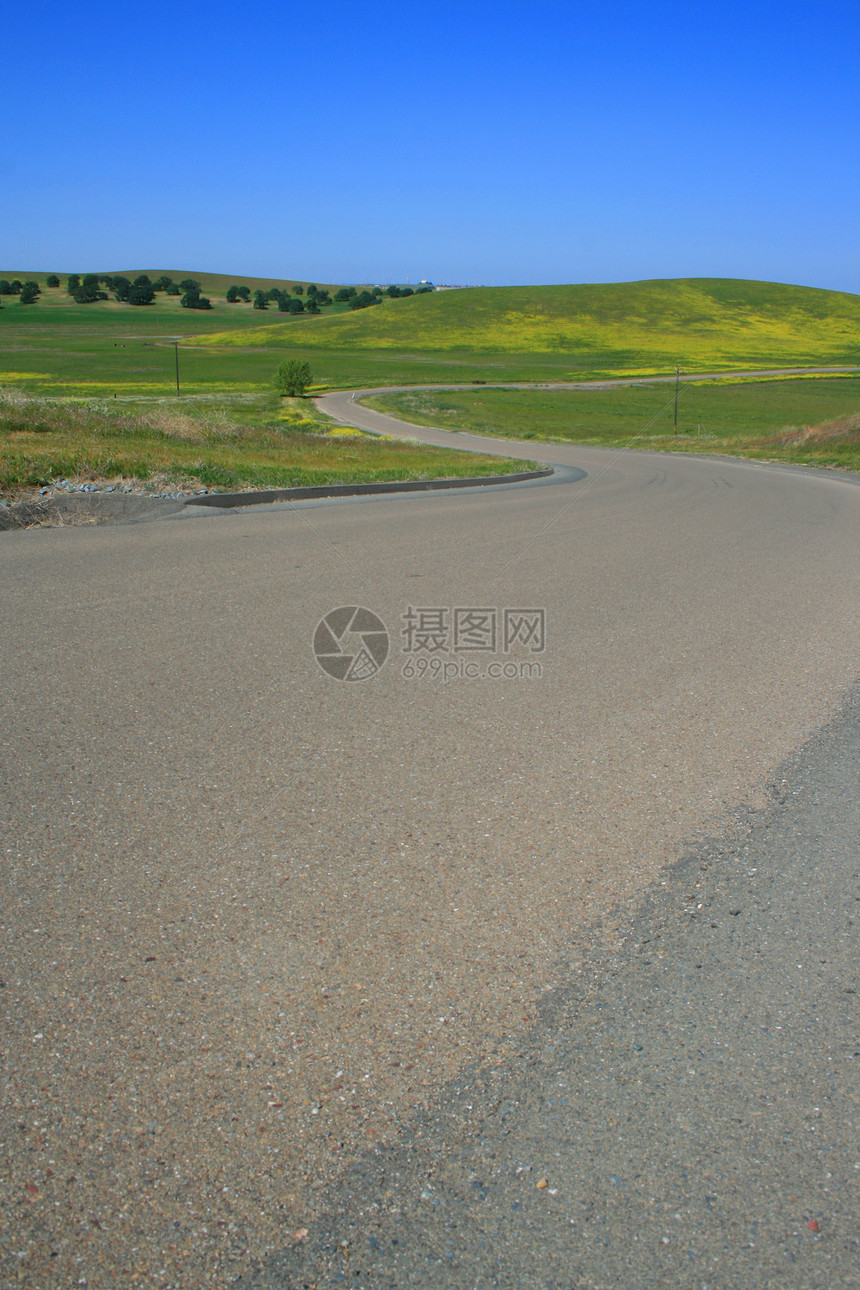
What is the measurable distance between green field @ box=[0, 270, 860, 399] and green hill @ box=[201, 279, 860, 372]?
0.89 feet

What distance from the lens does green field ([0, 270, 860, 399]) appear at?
8512 cm

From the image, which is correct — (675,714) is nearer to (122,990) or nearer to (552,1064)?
(552,1064)

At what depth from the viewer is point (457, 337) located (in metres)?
115

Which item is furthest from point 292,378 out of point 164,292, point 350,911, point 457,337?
point 164,292

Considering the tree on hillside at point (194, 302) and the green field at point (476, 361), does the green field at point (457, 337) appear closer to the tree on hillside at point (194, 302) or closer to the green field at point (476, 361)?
the green field at point (476, 361)

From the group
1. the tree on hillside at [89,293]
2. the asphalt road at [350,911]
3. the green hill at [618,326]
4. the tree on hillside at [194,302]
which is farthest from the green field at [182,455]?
the tree on hillside at [89,293]

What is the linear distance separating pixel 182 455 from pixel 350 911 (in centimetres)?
1578

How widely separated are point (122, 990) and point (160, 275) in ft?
660

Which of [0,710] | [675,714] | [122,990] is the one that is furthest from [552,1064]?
[0,710]
